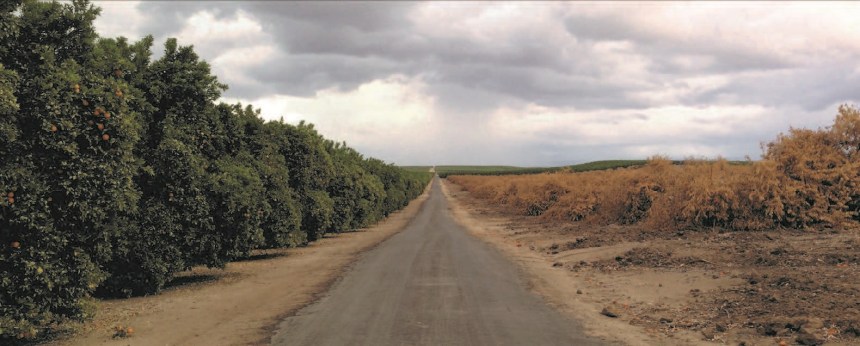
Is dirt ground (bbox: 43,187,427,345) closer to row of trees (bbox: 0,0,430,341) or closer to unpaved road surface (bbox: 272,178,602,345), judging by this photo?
unpaved road surface (bbox: 272,178,602,345)

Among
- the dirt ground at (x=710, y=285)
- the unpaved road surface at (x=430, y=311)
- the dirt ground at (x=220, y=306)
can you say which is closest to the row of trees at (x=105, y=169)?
the dirt ground at (x=220, y=306)

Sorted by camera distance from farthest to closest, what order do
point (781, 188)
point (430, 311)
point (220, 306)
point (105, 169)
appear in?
point (781, 188) < point (220, 306) < point (430, 311) < point (105, 169)

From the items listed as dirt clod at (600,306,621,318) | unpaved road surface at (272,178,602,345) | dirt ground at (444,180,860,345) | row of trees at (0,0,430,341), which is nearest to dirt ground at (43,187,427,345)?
unpaved road surface at (272,178,602,345)

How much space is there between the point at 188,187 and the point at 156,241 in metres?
1.35

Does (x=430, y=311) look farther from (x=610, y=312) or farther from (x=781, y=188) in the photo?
(x=781, y=188)

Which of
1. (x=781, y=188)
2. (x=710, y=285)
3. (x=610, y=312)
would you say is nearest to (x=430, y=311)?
(x=610, y=312)

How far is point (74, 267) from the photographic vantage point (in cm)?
830

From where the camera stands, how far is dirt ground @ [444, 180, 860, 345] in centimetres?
855

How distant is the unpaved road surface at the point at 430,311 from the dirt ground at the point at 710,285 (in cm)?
76

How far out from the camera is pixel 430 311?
993cm

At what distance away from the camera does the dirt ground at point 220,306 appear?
8.58 m

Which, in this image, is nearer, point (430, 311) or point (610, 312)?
point (430, 311)

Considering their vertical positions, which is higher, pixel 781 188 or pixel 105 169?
pixel 105 169

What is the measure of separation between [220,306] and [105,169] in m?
3.64
